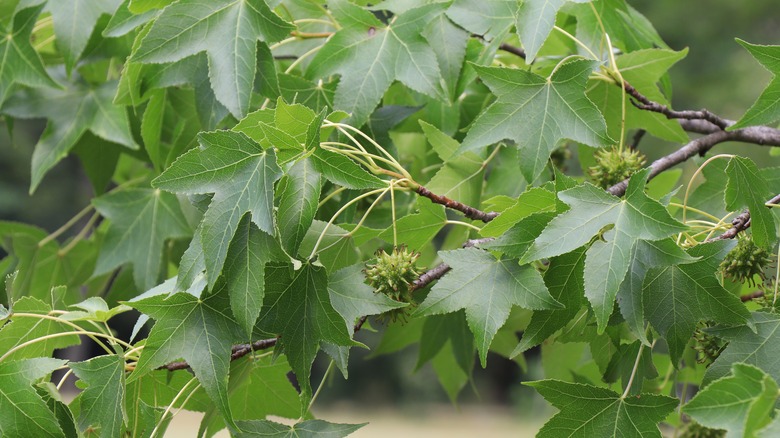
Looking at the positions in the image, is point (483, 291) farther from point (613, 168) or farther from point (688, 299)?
point (613, 168)

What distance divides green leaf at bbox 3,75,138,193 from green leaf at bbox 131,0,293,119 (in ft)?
1.91

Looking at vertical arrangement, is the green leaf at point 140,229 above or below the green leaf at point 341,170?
below

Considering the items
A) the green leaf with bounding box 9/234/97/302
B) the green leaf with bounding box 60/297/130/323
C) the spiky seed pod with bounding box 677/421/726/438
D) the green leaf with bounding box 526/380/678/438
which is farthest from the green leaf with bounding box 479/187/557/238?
the green leaf with bounding box 9/234/97/302

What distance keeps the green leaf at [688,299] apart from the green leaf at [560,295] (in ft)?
0.31

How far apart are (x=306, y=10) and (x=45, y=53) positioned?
0.89 m

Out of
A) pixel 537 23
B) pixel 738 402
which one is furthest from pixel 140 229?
pixel 738 402

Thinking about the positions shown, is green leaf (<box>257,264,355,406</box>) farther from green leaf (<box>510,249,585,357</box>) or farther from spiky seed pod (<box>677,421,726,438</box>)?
spiky seed pod (<box>677,421,726,438</box>)

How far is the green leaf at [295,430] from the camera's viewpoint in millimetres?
1331

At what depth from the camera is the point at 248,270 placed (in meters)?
1.19

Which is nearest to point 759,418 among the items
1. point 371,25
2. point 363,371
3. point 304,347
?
point 304,347

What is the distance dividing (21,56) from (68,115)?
0.21 m

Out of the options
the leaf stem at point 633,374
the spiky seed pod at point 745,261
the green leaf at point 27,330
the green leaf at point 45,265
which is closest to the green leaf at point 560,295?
the leaf stem at point 633,374

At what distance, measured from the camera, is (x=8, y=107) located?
7.23 ft

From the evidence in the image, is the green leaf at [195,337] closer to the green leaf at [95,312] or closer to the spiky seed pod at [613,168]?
the green leaf at [95,312]
